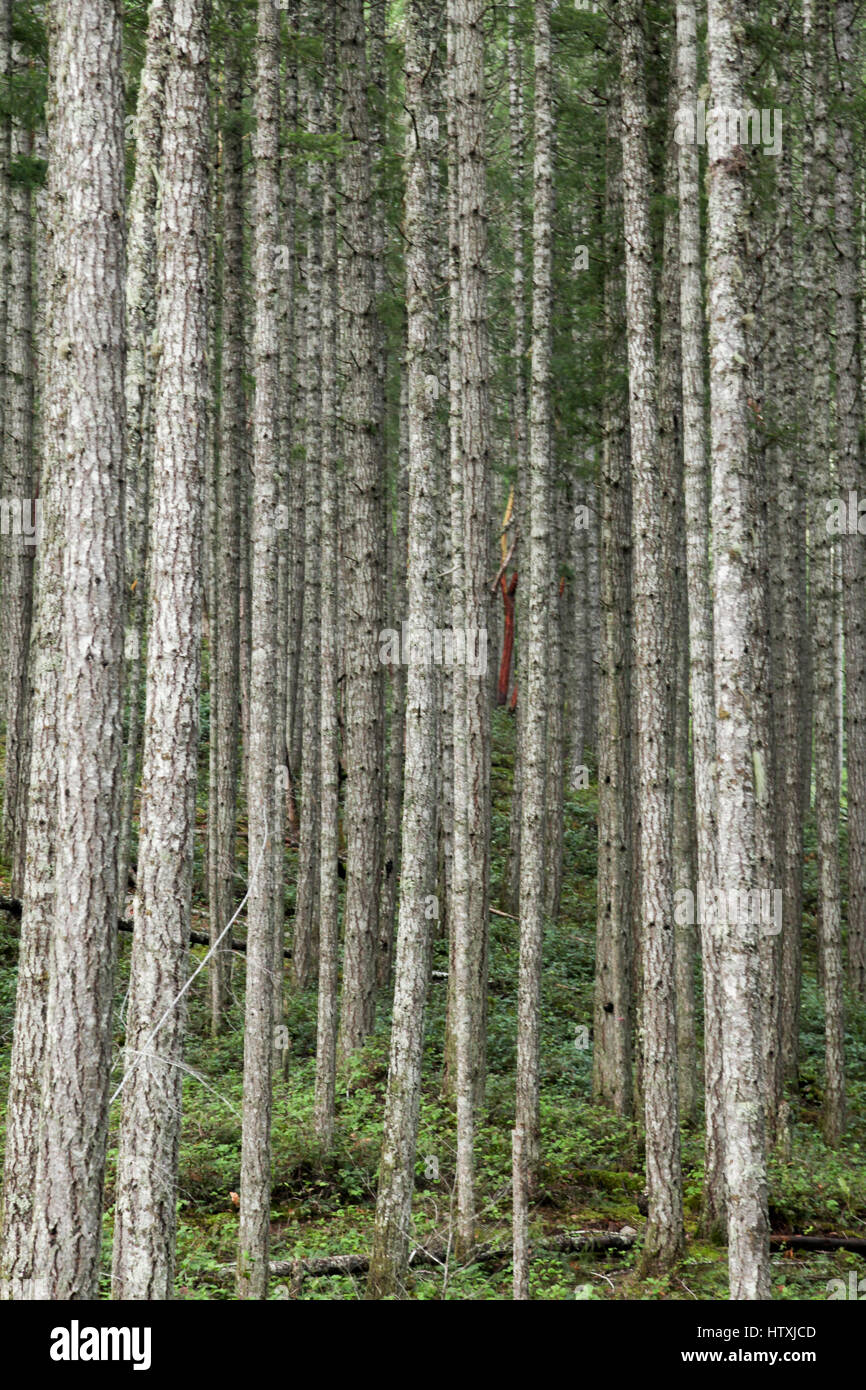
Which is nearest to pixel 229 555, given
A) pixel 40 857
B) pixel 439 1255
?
pixel 40 857

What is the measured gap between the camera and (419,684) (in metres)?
7.76

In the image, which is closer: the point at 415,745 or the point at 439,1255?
the point at 415,745

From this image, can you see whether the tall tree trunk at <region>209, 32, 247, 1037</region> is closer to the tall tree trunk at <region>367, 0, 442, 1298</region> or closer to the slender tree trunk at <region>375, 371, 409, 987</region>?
the slender tree trunk at <region>375, 371, 409, 987</region>

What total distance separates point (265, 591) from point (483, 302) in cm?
325

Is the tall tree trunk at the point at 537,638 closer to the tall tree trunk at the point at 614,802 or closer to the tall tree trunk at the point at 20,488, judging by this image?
the tall tree trunk at the point at 614,802

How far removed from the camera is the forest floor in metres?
7.90

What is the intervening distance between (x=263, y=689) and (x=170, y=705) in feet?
7.77

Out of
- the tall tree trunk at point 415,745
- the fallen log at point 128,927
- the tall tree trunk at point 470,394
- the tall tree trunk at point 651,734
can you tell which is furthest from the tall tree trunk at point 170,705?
the fallen log at point 128,927

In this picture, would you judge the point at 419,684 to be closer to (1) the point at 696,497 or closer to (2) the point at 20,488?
(1) the point at 696,497

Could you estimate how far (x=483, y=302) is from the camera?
9.62 m

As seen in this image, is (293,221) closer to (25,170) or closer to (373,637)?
(25,170)

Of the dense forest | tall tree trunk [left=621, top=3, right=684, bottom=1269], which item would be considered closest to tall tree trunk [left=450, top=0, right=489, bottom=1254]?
the dense forest

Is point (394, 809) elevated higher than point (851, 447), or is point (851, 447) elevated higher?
point (851, 447)

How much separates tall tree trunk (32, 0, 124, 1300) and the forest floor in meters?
0.63
